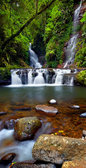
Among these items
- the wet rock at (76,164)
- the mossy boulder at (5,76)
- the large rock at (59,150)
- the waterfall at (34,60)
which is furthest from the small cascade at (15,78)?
the waterfall at (34,60)

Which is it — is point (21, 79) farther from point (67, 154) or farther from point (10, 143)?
point (67, 154)

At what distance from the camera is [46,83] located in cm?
1187

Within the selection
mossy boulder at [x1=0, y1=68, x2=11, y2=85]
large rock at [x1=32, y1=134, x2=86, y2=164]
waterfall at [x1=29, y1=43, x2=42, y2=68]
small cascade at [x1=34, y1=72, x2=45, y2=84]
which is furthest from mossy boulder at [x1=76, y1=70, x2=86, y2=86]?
waterfall at [x1=29, y1=43, x2=42, y2=68]

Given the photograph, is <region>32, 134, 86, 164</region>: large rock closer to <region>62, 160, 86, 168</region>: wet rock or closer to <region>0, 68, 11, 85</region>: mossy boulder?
<region>62, 160, 86, 168</region>: wet rock

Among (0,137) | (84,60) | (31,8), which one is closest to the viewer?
(0,137)

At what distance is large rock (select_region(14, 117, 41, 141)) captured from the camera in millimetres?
2154

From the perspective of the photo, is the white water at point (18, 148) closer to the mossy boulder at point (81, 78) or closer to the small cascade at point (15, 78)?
the mossy boulder at point (81, 78)

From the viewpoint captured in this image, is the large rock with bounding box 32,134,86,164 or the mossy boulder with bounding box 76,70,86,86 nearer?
the large rock with bounding box 32,134,86,164

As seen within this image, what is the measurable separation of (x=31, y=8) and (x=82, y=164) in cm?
531

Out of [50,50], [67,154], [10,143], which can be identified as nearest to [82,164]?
[67,154]

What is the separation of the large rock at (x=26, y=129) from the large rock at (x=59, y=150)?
0.74 meters

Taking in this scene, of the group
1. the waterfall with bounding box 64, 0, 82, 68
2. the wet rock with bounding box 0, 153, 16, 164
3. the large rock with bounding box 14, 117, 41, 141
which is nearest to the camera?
the wet rock with bounding box 0, 153, 16, 164

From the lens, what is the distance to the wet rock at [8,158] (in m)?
1.62

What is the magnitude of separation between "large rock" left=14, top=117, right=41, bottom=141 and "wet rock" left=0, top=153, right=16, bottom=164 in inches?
14.6
